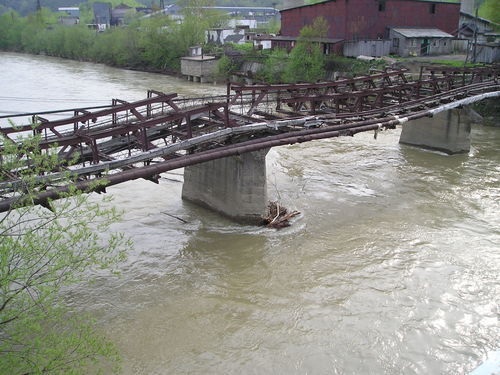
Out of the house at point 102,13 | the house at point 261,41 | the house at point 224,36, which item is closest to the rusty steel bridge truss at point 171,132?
the house at point 261,41

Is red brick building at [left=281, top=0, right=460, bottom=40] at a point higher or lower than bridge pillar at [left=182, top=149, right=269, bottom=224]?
higher

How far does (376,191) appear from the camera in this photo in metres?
22.4

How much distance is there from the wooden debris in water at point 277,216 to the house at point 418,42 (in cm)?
3845

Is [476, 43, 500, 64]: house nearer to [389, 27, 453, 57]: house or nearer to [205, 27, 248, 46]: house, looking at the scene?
[389, 27, 453, 57]: house

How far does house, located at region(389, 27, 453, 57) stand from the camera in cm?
5178

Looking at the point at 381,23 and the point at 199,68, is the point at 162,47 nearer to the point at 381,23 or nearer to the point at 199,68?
the point at 199,68

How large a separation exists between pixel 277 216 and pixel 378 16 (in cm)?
4165

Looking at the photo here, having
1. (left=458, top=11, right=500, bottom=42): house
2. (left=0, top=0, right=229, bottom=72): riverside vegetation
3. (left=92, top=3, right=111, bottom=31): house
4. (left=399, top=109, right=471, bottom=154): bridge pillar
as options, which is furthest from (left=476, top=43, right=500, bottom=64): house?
(left=92, top=3, right=111, bottom=31): house

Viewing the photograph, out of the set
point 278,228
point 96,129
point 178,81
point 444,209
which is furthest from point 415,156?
point 178,81

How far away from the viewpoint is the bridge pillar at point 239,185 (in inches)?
712

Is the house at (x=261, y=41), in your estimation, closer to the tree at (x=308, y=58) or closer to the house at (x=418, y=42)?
the tree at (x=308, y=58)

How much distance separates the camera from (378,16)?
5334 cm

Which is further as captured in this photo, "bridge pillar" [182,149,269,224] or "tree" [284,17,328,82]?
"tree" [284,17,328,82]

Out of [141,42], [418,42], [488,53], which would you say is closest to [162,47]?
[141,42]
